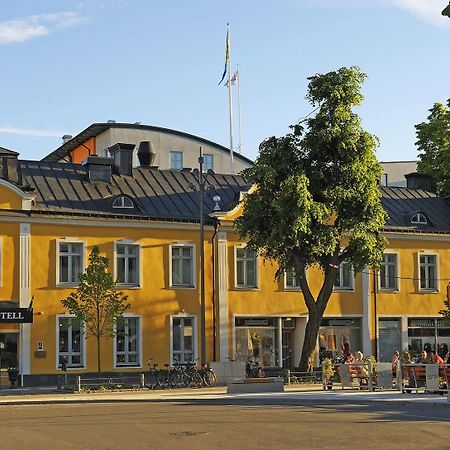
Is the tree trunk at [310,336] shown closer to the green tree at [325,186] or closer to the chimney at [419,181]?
the green tree at [325,186]

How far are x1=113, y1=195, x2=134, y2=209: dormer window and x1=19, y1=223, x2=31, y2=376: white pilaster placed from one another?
4.45 metres

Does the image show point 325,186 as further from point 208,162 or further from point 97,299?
point 208,162

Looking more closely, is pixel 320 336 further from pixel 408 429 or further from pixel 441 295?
pixel 408 429

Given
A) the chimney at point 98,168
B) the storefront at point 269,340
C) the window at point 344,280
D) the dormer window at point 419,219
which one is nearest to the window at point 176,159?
the dormer window at point 419,219

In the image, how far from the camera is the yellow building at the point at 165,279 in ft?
135

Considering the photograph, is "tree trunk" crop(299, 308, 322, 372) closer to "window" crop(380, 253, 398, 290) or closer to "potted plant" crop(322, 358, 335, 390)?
"potted plant" crop(322, 358, 335, 390)

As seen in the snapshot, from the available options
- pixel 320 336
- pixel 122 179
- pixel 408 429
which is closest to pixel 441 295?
pixel 320 336

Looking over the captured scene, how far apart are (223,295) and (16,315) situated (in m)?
10.2

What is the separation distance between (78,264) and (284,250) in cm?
919

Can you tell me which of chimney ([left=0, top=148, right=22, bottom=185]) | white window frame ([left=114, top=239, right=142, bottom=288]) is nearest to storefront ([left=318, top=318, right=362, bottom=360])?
white window frame ([left=114, top=239, right=142, bottom=288])

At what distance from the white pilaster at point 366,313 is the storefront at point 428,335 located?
8.65ft

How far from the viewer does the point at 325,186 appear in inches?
1583

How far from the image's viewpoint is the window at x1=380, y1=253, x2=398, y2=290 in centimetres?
5016

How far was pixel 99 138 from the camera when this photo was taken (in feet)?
223
